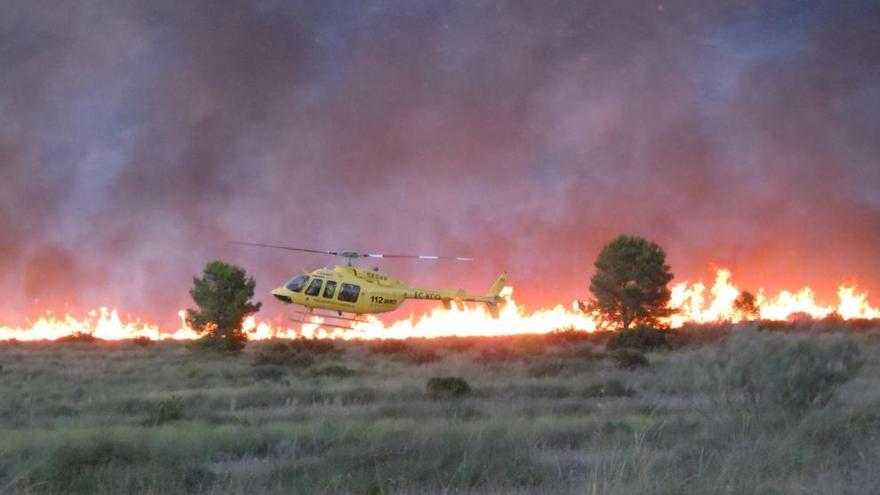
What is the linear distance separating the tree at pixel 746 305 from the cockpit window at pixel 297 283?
57259 mm

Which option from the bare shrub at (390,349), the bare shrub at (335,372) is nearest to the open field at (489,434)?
the bare shrub at (335,372)

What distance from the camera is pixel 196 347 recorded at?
177 feet

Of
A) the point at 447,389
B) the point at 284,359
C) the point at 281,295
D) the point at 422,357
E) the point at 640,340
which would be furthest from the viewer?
the point at 640,340

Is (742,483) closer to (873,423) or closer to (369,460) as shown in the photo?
(369,460)

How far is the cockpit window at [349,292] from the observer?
90.4 ft

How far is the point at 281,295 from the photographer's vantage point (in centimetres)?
2770

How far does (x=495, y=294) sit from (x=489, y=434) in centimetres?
2317

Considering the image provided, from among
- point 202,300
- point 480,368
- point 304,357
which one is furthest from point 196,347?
point 480,368

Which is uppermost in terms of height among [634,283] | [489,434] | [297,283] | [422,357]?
[634,283]

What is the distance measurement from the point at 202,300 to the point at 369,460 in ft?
154

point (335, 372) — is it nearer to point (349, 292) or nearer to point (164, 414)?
point (349, 292)

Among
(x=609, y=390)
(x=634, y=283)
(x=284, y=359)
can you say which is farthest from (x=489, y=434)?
(x=634, y=283)

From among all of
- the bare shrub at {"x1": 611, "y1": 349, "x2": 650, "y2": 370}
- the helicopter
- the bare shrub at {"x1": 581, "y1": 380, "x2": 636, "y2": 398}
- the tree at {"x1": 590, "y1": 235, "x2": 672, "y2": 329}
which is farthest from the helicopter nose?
the tree at {"x1": 590, "y1": 235, "x2": 672, "y2": 329}

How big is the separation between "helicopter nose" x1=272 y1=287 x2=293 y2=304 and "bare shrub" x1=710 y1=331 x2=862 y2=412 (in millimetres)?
15462
